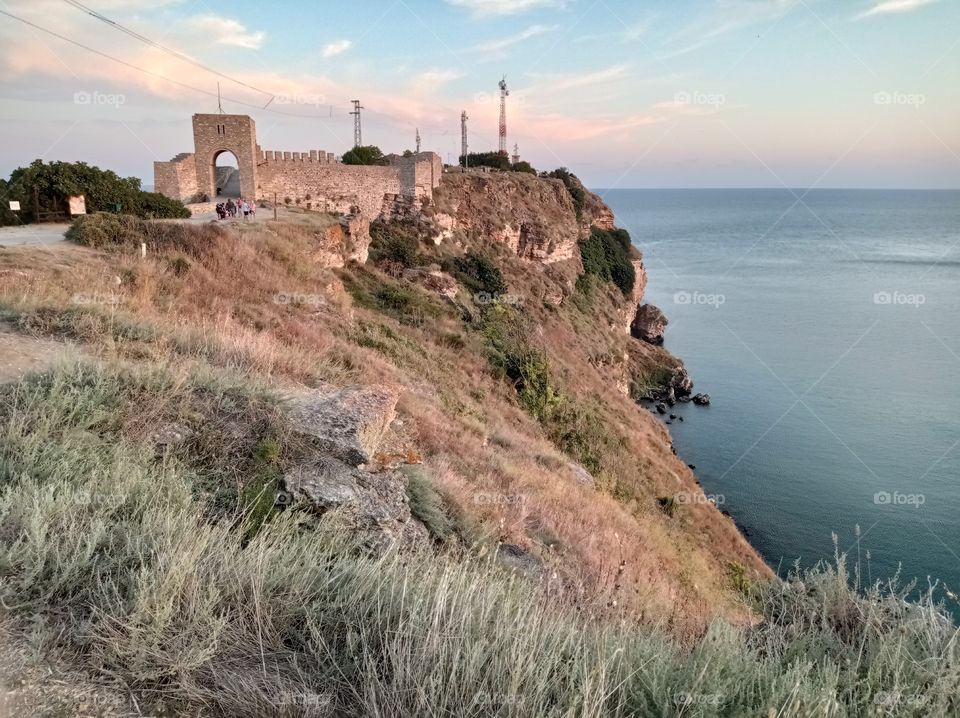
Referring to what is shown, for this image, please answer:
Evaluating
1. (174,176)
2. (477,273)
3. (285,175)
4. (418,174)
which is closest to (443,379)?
(477,273)

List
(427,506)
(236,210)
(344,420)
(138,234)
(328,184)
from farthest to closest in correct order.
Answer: (328,184) → (236,210) → (138,234) → (344,420) → (427,506)

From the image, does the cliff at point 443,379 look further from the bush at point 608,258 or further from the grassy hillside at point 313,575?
the bush at point 608,258

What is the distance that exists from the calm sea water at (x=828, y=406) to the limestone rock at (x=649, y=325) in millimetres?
1841

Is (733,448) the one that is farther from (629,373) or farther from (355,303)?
(355,303)

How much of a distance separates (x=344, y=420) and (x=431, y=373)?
37.8ft

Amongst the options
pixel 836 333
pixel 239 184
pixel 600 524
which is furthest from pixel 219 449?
pixel 836 333

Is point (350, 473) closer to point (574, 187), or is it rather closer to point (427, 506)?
point (427, 506)

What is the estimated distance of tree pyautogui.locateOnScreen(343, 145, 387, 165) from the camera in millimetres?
35406

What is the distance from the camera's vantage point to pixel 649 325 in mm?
52156

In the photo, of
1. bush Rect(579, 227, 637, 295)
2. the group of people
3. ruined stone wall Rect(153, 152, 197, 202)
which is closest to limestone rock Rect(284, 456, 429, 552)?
the group of people

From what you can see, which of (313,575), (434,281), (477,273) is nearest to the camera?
(313,575)

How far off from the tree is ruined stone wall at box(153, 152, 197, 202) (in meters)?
10.9

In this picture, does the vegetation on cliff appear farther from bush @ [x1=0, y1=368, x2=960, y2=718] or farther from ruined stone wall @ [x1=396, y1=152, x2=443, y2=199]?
bush @ [x1=0, y1=368, x2=960, y2=718]

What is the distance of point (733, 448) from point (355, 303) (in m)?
23.2
